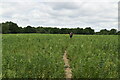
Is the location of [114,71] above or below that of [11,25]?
below

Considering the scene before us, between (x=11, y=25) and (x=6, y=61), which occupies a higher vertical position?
(x=11, y=25)

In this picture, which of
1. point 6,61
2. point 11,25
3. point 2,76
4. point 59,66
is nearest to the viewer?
point 2,76

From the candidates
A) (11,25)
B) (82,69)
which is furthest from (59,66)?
(11,25)

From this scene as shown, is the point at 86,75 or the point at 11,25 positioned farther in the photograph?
the point at 11,25

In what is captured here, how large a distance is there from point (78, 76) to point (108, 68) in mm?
2191

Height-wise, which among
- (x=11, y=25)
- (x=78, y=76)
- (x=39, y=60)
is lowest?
(x=78, y=76)

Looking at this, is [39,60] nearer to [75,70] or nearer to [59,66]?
[59,66]

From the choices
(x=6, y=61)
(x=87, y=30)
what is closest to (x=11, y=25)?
(x=87, y=30)

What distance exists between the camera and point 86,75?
10547 mm

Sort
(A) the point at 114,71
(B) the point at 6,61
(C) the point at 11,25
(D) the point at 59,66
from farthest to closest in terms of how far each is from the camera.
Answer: (C) the point at 11,25, (B) the point at 6,61, (D) the point at 59,66, (A) the point at 114,71

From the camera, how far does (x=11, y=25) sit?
287ft

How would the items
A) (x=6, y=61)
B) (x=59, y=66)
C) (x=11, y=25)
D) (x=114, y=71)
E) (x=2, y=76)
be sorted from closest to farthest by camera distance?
(x=2, y=76) < (x=114, y=71) < (x=59, y=66) < (x=6, y=61) < (x=11, y=25)

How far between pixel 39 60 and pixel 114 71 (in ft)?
16.1

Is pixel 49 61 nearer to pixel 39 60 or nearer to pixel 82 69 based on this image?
pixel 39 60
